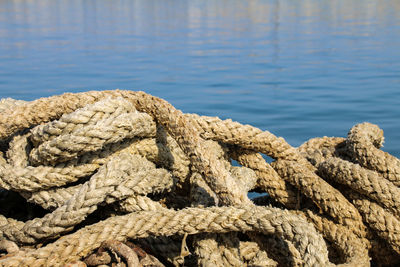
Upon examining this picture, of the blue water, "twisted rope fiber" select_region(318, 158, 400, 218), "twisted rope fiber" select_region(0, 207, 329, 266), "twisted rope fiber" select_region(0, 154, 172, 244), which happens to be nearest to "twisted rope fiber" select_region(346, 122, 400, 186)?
"twisted rope fiber" select_region(318, 158, 400, 218)

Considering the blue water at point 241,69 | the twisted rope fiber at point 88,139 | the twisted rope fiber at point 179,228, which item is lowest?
the blue water at point 241,69

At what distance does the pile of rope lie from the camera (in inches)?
67.5

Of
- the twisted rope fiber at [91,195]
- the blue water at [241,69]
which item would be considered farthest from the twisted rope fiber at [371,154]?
the blue water at [241,69]

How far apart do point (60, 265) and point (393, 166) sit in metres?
1.47

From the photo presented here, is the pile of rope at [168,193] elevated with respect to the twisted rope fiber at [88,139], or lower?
lower

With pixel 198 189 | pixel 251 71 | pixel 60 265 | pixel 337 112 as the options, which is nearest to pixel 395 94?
pixel 337 112

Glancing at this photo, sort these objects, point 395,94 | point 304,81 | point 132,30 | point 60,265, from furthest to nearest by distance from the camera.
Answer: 1. point 132,30
2. point 304,81
3. point 395,94
4. point 60,265

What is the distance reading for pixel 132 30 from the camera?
20109 mm

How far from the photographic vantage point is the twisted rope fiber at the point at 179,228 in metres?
1.63

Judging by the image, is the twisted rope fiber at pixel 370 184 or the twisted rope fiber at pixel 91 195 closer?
the twisted rope fiber at pixel 91 195

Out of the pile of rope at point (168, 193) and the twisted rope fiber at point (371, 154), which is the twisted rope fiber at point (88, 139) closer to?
the pile of rope at point (168, 193)

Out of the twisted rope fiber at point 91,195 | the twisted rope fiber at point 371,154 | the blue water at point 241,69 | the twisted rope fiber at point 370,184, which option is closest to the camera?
the twisted rope fiber at point 91,195

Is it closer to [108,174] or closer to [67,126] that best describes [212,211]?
[108,174]

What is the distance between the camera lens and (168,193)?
2.16 meters
